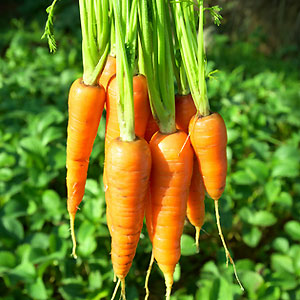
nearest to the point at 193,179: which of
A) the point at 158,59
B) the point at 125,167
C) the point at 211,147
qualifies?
the point at 211,147

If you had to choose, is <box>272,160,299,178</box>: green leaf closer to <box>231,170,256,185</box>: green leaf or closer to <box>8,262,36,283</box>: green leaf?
<box>231,170,256,185</box>: green leaf

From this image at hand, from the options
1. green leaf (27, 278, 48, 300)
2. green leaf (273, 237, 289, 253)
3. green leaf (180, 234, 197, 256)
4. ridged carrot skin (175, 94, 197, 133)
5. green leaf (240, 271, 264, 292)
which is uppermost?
ridged carrot skin (175, 94, 197, 133)

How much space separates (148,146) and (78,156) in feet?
0.91

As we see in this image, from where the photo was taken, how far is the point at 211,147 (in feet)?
3.37

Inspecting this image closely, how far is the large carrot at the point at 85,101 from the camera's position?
924 mm

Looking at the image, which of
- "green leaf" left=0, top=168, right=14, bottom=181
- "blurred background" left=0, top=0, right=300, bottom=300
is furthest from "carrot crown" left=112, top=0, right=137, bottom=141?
"green leaf" left=0, top=168, right=14, bottom=181

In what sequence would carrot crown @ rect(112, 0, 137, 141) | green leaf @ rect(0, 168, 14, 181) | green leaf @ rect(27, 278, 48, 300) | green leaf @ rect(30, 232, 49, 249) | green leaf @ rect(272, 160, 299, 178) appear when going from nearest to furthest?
1. carrot crown @ rect(112, 0, 137, 141)
2. green leaf @ rect(27, 278, 48, 300)
3. green leaf @ rect(30, 232, 49, 249)
4. green leaf @ rect(0, 168, 14, 181)
5. green leaf @ rect(272, 160, 299, 178)

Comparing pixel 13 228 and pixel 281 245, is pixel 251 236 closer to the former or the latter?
pixel 281 245

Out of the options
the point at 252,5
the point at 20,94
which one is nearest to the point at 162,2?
the point at 20,94

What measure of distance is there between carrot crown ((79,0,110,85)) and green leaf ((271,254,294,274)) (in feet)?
4.42

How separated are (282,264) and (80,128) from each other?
1.27 meters

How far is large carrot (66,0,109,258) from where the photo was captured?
92 cm

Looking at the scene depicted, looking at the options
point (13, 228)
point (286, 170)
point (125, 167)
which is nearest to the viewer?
point (125, 167)

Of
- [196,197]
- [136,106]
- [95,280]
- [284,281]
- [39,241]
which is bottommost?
[284,281]
